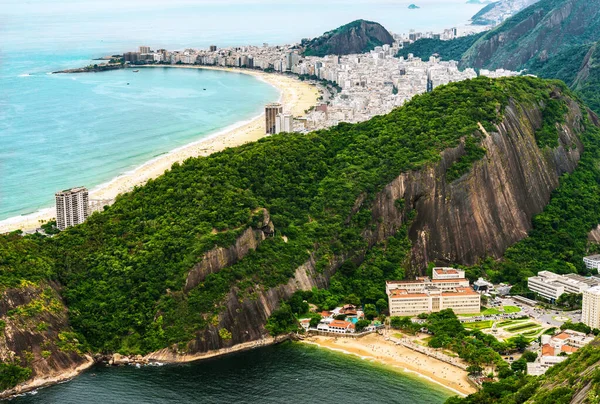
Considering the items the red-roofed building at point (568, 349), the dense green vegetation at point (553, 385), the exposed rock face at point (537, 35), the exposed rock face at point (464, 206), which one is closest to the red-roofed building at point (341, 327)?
the exposed rock face at point (464, 206)

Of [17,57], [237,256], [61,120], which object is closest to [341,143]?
[237,256]

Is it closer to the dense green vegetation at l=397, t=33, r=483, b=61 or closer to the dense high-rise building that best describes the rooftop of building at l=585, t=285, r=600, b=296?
the dense high-rise building

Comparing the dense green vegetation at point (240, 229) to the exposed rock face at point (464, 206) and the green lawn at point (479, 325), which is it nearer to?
the exposed rock face at point (464, 206)

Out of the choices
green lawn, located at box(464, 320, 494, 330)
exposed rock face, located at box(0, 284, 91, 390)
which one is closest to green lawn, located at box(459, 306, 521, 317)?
green lawn, located at box(464, 320, 494, 330)

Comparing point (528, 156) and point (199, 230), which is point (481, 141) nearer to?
point (528, 156)

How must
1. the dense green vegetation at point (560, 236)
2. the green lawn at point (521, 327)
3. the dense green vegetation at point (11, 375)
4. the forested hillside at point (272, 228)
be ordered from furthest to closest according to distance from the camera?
the dense green vegetation at point (560, 236)
the green lawn at point (521, 327)
the forested hillside at point (272, 228)
the dense green vegetation at point (11, 375)
